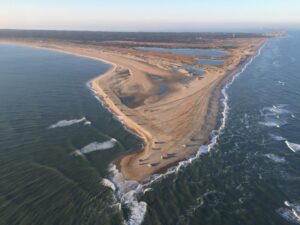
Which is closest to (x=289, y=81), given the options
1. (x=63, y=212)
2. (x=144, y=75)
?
(x=144, y=75)

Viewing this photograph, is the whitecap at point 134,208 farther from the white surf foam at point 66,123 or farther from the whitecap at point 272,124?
the whitecap at point 272,124

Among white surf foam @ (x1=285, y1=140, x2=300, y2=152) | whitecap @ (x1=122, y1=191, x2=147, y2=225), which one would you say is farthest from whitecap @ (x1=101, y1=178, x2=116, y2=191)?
white surf foam @ (x1=285, y1=140, x2=300, y2=152)

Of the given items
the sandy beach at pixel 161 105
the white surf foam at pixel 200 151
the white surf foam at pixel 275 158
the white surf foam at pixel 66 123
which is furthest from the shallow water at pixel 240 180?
the white surf foam at pixel 66 123

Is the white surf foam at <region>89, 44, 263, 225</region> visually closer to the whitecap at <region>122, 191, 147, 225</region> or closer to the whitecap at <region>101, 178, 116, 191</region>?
the whitecap at <region>122, 191, 147, 225</region>

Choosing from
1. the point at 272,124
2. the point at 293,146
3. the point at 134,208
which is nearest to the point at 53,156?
the point at 134,208

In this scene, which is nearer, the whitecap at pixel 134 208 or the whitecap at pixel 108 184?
the whitecap at pixel 134 208

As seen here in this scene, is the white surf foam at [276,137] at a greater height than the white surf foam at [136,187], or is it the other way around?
the white surf foam at [136,187]

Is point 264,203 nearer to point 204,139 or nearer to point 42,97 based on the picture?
point 204,139
